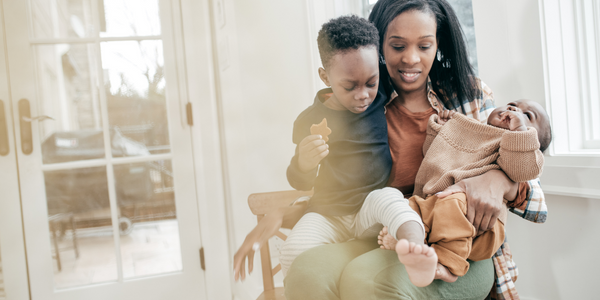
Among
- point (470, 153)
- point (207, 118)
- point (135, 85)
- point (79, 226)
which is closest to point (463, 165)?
point (470, 153)

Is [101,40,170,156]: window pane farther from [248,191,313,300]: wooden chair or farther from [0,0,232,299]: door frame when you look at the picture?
[248,191,313,300]: wooden chair

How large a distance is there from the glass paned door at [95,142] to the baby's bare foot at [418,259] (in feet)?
0.84

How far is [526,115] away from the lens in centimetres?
42

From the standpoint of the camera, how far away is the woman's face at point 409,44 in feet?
1.19

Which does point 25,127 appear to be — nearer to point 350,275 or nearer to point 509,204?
point 350,275

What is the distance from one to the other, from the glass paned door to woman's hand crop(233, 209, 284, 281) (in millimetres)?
92

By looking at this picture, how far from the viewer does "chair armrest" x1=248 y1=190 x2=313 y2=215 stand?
368mm

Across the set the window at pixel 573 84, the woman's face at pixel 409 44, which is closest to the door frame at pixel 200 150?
the woman's face at pixel 409 44

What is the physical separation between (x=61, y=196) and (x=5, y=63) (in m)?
0.22

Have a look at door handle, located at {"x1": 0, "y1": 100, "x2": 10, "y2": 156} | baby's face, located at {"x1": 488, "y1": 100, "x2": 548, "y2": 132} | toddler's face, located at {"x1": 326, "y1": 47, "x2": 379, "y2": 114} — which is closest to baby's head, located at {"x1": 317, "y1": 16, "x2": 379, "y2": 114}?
toddler's face, located at {"x1": 326, "y1": 47, "x2": 379, "y2": 114}

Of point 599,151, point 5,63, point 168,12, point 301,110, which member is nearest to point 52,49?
point 5,63

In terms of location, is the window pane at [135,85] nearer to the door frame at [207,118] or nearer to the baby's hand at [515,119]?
the door frame at [207,118]

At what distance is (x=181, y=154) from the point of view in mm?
556

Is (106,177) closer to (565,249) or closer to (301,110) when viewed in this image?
(301,110)
